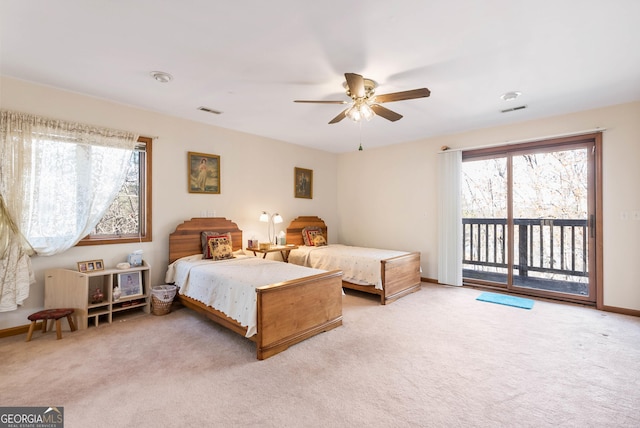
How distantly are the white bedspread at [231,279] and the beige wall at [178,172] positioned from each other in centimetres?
56

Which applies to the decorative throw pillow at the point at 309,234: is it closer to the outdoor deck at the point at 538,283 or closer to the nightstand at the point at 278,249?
the nightstand at the point at 278,249

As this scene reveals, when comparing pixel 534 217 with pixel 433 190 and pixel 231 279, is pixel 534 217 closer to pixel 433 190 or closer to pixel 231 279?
pixel 433 190

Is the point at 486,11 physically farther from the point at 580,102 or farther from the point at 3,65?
the point at 3,65

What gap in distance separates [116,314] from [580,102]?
6.35 m

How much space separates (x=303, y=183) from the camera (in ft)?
19.2

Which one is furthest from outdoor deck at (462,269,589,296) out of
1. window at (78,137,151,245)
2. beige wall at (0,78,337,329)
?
window at (78,137,151,245)

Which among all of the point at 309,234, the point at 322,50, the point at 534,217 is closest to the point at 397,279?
the point at 309,234

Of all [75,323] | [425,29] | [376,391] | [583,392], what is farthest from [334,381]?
→ [75,323]

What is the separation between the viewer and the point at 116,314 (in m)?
3.56

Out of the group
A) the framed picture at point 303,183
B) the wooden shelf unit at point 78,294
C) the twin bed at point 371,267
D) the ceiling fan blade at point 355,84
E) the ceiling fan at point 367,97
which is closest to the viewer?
the ceiling fan blade at point 355,84

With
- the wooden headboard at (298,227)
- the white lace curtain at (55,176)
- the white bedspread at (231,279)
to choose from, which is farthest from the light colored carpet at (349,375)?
the wooden headboard at (298,227)

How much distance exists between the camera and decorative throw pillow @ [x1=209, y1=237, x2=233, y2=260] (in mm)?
3988

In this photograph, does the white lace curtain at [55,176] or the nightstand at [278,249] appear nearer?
the white lace curtain at [55,176]

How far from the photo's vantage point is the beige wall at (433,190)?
3.55 m
